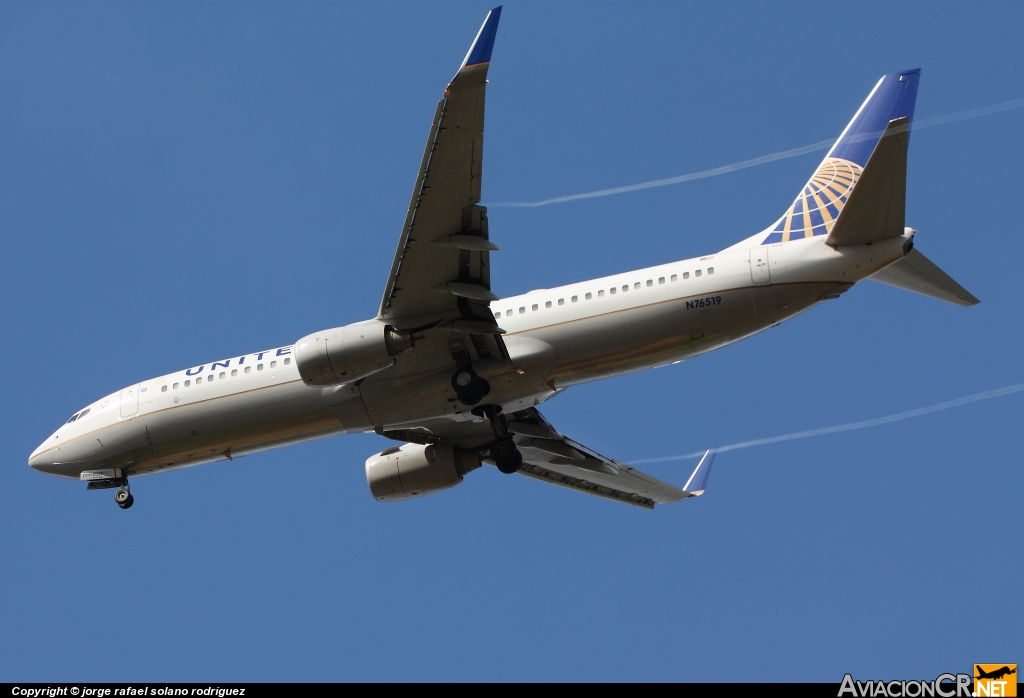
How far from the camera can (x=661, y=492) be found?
104 ft

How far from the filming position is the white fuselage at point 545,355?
2389 centimetres

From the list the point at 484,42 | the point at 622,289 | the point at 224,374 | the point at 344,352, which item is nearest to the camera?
the point at 484,42

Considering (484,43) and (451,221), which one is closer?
(484,43)

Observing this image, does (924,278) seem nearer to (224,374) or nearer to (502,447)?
(502,447)

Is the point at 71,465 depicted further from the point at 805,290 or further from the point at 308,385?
the point at 805,290

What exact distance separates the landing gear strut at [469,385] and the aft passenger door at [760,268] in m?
6.26

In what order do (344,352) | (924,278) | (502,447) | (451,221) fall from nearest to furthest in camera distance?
(451,221) → (344,352) → (924,278) → (502,447)

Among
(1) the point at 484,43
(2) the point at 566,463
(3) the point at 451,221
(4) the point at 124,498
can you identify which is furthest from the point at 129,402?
(1) the point at 484,43

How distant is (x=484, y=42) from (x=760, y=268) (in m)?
8.25

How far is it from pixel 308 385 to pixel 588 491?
453 inches

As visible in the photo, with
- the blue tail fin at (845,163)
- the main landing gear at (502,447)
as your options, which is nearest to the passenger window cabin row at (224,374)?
the main landing gear at (502,447)

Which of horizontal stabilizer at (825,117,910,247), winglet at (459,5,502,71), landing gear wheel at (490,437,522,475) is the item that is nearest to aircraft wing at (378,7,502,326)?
winglet at (459,5,502,71)

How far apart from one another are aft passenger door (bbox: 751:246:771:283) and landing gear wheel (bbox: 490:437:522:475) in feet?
23.7

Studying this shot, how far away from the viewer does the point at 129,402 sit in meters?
27.6
